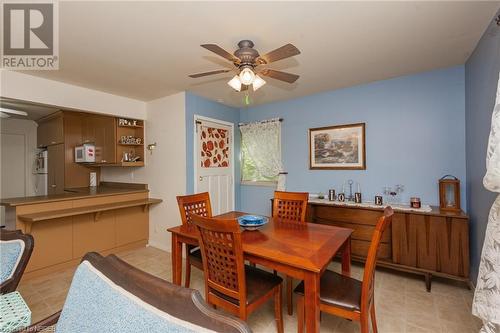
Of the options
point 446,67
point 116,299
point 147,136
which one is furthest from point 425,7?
point 147,136

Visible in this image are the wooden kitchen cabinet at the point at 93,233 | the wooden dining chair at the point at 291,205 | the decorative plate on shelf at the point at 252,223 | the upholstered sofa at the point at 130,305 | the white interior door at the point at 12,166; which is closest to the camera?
the upholstered sofa at the point at 130,305

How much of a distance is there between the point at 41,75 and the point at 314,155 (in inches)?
142

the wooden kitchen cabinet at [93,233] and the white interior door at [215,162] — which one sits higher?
the white interior door at [215,162]

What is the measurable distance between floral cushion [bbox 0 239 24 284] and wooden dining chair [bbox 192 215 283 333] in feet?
3.84

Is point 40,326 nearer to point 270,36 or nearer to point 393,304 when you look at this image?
point 270,36

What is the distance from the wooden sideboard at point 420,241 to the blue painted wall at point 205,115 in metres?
2.04

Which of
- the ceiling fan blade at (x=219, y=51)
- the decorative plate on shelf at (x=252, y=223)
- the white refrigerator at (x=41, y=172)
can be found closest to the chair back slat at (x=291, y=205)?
the decorative plate on shelf at (x=252, y=223)

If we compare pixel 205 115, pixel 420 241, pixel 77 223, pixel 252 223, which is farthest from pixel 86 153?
pixel 420 241

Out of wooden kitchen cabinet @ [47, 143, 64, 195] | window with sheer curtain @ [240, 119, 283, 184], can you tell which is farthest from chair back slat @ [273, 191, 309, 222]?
wooden kitchen cabinet @ [47, 143, 64, 195]

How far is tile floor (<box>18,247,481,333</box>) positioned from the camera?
5.96 ft

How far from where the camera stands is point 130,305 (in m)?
0.71

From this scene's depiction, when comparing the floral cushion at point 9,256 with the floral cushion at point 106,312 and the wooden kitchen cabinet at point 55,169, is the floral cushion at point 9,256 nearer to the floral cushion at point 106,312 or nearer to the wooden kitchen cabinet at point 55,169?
the floral cushion at point 106,312

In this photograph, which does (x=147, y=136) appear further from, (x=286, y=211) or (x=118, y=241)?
(x=286, y=211)

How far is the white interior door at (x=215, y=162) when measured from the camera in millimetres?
3480
